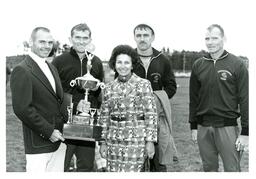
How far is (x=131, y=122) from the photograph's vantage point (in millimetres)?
2584

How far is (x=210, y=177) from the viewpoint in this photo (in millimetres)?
2977

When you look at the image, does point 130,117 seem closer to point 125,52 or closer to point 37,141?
point 125,52

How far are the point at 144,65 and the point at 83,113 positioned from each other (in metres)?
0.65

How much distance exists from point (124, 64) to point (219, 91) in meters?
0.87

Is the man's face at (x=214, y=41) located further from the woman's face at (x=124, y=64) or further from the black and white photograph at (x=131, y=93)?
the woman's face at (x=124, y=64)

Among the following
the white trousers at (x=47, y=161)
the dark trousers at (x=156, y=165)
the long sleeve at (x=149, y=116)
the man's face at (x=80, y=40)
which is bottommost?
the dark trousers at (x=156, y=165)

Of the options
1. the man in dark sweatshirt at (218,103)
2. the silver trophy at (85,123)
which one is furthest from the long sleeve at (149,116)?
the man in dark sweatshirt at (218,103)

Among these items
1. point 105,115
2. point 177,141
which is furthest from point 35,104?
point 177,141

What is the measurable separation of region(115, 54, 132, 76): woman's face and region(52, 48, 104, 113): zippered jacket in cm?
36

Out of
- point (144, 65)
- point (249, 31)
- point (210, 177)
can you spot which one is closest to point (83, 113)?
point (144, 65)

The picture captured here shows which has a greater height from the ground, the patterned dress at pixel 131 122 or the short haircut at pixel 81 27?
the short haircut at pixel 81 27

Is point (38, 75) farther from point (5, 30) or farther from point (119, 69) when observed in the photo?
point (5, 30)

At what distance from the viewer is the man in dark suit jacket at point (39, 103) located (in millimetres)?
2436

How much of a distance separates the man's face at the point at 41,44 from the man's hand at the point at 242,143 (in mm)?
1684
